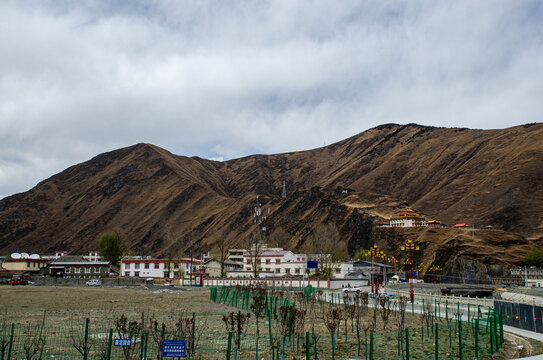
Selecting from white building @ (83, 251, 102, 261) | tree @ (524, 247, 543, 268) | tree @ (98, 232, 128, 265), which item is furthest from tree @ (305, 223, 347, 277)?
white building @ (83, 251, 102, 261)

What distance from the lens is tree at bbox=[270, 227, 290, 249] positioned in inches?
5786

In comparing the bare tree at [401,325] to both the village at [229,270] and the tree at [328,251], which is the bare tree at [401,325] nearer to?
the village at [229,270]

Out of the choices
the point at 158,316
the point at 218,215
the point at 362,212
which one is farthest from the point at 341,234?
the point at 158,316

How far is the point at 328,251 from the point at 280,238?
138 ft

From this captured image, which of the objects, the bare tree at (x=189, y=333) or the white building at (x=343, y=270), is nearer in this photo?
the bare tree at (x=189, y=333)

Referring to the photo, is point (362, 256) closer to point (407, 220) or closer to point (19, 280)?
point (407, 220)

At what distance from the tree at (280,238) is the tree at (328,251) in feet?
54.1

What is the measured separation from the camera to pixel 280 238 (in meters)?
148

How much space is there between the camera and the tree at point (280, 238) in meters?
147

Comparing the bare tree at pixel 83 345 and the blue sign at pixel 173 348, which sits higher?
the blue sign at pixel 173 348

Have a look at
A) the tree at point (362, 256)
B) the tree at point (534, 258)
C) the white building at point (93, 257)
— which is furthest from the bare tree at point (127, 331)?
the white building at point (93, 257)

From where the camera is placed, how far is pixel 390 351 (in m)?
21.3

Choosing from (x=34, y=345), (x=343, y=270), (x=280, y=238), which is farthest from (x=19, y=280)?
(x=280, y=238)

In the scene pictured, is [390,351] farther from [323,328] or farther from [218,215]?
[218,215]
